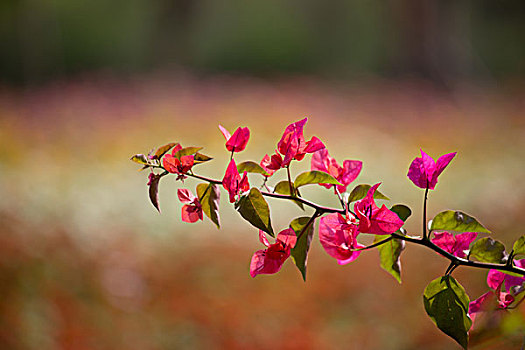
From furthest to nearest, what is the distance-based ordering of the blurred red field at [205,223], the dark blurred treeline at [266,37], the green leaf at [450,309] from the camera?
1. the dark blurred treeline at [266,37]
2. the blurred red field at [205,223]
3. the green leaf at [450,309]

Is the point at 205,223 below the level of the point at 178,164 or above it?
below

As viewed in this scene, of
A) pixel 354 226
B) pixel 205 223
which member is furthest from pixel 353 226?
pixel 205 223

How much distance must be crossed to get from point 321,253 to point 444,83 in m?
2.51

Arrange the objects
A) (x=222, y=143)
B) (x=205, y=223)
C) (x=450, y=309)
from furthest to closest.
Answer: (x=222, y=143) → (x=205, y=223) → (x=450, y=309)

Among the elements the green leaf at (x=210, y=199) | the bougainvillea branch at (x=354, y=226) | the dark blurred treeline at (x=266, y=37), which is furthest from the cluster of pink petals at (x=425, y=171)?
the dark blurred treeline at (x=266, y=37)

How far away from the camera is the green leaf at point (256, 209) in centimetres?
25

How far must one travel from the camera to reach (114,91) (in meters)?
3.90

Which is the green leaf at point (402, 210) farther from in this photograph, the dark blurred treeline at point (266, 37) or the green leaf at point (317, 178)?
the dark blurred treeline at point (266, 37)

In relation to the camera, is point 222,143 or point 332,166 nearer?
point 332,166

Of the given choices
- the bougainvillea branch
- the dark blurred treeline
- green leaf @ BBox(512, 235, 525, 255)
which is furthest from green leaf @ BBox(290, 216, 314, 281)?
the dark blurred treeline

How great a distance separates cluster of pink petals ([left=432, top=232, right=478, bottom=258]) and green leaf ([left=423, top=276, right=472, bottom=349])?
0.04 m

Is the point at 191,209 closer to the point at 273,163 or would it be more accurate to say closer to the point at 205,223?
the point at 273,163

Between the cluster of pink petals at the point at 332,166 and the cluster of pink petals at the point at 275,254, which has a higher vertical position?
the cluster of pink petals at the point at 332,166

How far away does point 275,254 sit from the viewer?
0.26 m
